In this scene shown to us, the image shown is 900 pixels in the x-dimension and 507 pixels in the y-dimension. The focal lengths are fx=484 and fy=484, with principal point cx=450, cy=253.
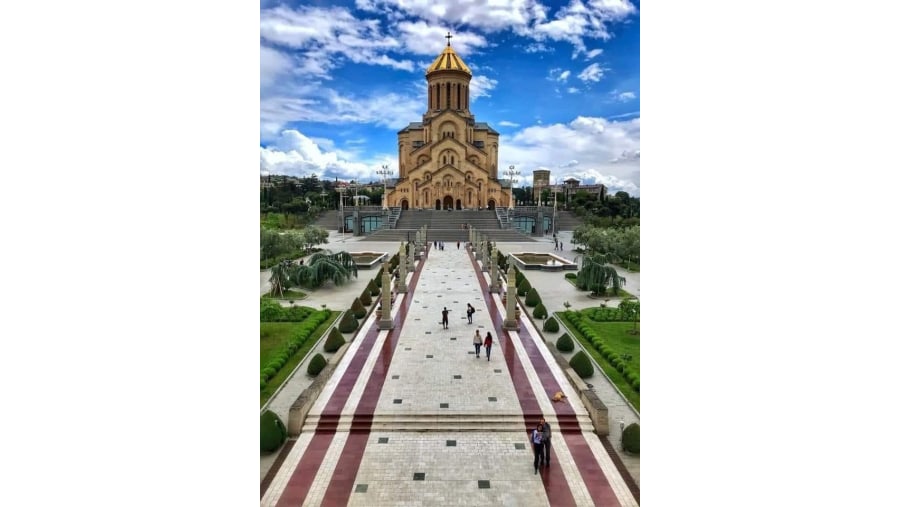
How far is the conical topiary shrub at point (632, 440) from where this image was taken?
766 cm

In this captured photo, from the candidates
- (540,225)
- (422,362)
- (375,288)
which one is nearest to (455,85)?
(540,225)

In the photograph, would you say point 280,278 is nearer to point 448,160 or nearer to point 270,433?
point 270,433

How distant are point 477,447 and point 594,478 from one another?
181 centimetres

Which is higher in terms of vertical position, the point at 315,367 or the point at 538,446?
Result: the point at 315,367

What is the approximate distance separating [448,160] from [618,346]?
43722 millimetres

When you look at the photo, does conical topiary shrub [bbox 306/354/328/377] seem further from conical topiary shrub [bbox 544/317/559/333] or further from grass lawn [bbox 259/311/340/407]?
conical topiary shrub [bbox 544/317/559/333]

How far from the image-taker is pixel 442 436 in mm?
8102

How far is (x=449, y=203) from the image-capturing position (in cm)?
5438

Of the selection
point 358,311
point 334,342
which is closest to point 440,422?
point 334,342

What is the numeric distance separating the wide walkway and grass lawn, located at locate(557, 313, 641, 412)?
1.28 m

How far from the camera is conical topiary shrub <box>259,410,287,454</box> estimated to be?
757cm

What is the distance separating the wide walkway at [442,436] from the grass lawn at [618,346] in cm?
128

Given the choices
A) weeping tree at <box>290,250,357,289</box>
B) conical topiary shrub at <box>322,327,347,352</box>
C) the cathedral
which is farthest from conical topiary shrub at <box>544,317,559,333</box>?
the cathedral

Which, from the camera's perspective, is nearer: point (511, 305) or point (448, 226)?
point (511, 305)
